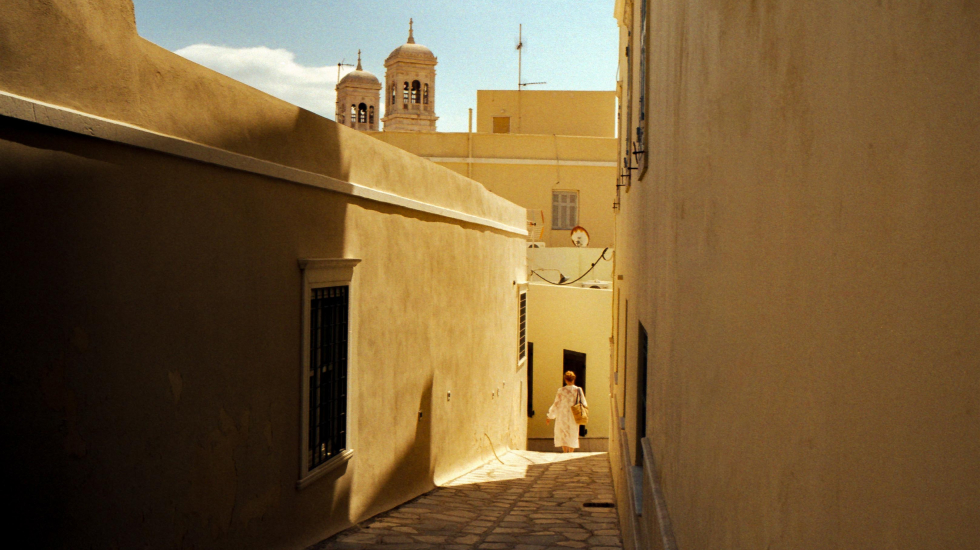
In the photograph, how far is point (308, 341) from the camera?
6.95 m

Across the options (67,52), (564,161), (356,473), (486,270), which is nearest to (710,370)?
(67,52)

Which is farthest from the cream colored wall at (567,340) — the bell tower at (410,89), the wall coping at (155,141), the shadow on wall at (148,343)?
the bell tower at (410,89)

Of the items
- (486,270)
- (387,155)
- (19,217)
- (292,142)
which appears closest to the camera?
(19,217)

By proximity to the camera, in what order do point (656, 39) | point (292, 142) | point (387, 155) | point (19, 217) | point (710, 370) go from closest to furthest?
1. point (710, 370)
2. point (19, 217)
3. point (656, 39)
4. point (292, 142)
5. point (387, 155)

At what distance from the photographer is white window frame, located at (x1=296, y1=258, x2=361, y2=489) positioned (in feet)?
22.4

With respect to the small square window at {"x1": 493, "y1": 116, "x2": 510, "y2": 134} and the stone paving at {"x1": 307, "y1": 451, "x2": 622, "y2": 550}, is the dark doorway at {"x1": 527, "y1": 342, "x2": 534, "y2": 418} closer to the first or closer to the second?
the stone paving at {"x1": 307, "y1": 451, "x2": 622, "y2": 550}

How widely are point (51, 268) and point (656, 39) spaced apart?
14.0ft

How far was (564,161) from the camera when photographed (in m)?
31.6

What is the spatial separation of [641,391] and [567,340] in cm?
1462

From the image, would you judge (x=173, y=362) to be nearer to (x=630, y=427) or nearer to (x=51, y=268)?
(x=51, y=268)

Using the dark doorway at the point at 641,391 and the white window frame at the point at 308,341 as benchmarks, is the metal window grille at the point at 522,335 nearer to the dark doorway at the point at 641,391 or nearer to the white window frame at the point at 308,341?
the white window frame at the point at 308,341

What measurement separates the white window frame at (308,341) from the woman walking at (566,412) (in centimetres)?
808

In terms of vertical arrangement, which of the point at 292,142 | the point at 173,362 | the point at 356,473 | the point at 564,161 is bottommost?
the point at 356,473

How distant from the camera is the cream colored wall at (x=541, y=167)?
102 ft
